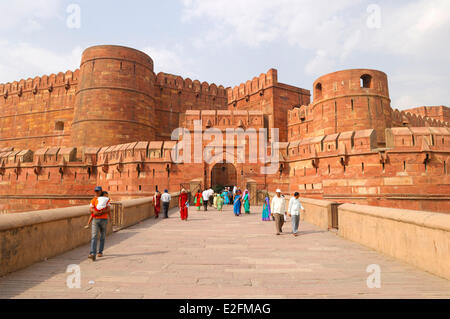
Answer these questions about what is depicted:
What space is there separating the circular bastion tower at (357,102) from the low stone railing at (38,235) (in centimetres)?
1779

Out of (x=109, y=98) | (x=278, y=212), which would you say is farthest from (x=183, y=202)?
(x=109, y=98)

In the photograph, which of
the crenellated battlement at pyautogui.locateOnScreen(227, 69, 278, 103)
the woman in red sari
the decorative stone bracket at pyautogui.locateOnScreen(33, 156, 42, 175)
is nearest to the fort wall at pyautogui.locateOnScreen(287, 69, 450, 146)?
the crenellated battlement at pyautogui.locateOnScreen(227, 69, 278, 103)

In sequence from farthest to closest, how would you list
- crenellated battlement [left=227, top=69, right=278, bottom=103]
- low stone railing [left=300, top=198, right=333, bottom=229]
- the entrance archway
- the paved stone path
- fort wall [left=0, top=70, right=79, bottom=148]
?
fort wall [left=0, top=70, right=79, bottom=148] → the entrance archway → crenellated battlement [left=227, top=69, right=278, bottom=103] → low stone railing [left=300, top=198, right=333, bottom=229] → the paved stone path

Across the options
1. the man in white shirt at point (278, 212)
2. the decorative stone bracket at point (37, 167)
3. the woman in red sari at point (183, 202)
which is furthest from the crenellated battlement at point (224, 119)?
the man in white shirt at point (278, 212)

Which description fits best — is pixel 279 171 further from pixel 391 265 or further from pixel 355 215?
pixel 391 265

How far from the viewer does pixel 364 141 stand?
14922 mm

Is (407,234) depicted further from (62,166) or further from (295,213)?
(62,166)

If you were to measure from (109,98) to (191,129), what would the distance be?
918 cm

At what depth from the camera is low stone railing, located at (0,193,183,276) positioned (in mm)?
3459

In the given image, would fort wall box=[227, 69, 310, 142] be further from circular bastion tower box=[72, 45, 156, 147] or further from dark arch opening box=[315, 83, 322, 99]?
circular bastion tower box=[72, 45, 156, 147]

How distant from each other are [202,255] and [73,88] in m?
29.1

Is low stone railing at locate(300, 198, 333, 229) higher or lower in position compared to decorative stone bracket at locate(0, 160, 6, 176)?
lower

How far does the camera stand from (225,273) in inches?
140

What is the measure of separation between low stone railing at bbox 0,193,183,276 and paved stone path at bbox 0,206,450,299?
0.15m
